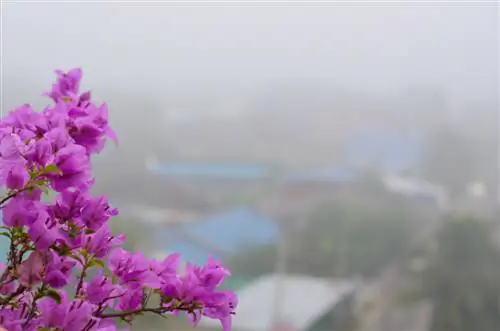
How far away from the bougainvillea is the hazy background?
104cm

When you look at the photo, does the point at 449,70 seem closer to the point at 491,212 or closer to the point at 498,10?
the point at 498,10

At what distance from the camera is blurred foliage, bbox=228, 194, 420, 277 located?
1.77 metres

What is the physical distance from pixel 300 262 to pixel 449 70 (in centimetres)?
67

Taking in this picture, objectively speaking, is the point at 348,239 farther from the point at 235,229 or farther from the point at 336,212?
the point at 235,229

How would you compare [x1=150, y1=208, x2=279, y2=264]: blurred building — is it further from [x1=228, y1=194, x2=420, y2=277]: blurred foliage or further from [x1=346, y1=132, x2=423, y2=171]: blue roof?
[x1=346, y1=132, x2=423, y2=171]: blue roof

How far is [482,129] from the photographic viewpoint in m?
1.77

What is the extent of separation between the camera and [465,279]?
1.76 meters

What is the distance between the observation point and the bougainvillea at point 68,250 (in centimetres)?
44

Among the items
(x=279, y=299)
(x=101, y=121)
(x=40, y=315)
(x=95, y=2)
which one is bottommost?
(x=40, y=315)

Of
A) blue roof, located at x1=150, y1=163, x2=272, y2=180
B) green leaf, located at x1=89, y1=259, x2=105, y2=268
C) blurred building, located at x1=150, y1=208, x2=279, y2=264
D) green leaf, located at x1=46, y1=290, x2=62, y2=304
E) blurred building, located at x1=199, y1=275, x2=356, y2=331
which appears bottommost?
green leaf, located at x1=46, y1=290, x2=62, y2=304

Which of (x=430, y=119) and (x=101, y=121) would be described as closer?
(x=101, y=121)

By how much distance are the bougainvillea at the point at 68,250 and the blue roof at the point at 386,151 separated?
1.29 meters

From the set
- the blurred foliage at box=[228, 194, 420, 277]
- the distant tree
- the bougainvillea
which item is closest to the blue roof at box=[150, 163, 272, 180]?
the blurred foliage at box=[228, 194, 420, 277]

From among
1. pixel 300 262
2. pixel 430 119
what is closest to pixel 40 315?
pixel 300 262
